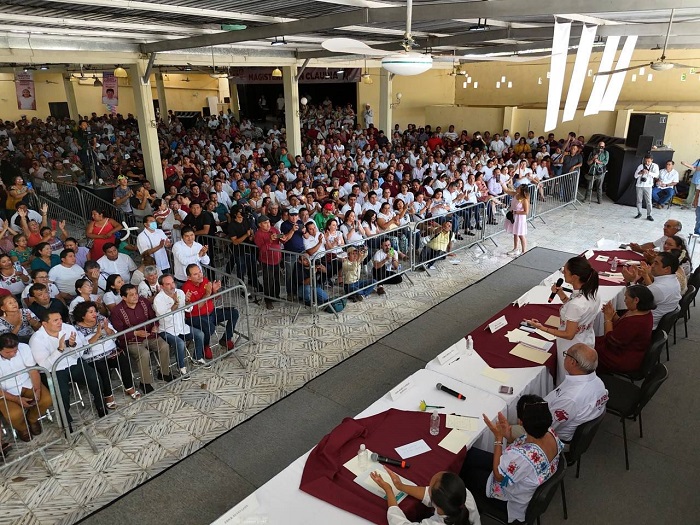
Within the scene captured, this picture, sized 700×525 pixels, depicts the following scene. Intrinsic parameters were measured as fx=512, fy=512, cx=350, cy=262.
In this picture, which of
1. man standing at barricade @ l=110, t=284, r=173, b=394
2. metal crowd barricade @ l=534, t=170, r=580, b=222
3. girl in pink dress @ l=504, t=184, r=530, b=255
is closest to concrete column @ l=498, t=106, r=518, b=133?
metal crowd barricade @ l=534, t=170, r=580, b=222

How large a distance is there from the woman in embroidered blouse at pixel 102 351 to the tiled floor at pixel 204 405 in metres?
0.26

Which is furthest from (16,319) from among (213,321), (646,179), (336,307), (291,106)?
(646,179)

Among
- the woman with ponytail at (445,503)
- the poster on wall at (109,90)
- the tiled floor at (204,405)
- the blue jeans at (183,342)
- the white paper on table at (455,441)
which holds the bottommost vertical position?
the tiled floor at (204,405)

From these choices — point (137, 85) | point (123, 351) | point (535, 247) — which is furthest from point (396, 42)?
point (123, 351)

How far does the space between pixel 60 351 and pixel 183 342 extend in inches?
48.8

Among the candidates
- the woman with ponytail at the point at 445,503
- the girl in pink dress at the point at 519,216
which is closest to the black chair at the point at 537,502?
the woman with ponytail at the point at 445,503

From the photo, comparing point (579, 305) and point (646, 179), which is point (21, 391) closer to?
point (579, 305)

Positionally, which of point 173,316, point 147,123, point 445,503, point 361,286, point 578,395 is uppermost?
point 147,123

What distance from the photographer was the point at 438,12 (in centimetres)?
564

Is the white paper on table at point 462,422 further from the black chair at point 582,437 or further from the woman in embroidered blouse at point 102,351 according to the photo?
the woman in embroidered blouse at point 102,351

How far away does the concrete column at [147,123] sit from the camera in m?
11.0

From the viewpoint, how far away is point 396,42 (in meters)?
10.0

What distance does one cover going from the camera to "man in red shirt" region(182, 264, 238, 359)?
5.86m

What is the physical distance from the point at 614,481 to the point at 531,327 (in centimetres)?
151
